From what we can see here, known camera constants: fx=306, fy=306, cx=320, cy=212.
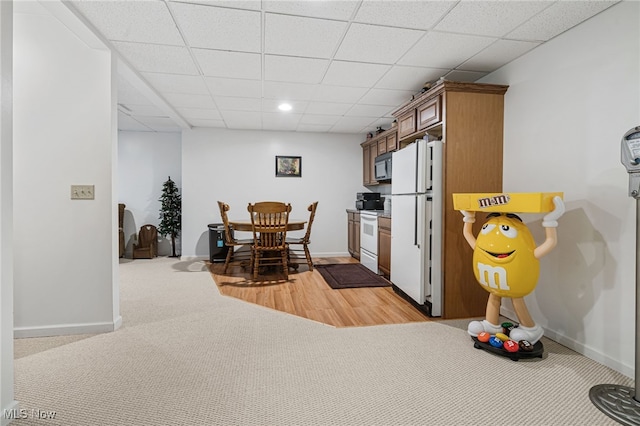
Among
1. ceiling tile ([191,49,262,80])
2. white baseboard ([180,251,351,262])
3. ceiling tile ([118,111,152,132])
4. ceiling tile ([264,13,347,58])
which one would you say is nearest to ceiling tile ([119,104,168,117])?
ceiling tile ([118,111,152,132])

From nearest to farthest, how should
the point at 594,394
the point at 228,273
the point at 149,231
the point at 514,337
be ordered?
1. the point at 594,394
2. the point at 514,337
3. the point at 228,273
4. the point at 149,231

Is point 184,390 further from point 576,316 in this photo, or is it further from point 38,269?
point 576,316

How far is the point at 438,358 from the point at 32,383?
8.27 feet

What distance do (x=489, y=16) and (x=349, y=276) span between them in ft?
11.0

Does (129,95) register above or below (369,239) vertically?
above

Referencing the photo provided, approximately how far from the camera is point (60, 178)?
2467 millimetres

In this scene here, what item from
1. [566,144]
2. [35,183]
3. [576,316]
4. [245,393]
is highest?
[566,144]

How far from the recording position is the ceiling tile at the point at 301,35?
2215 mm

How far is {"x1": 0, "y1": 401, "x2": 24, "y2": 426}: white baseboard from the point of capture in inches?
57.1

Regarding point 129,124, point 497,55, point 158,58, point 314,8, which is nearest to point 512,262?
point 497,55

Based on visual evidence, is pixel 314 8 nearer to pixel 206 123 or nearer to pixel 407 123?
pixel 407 123

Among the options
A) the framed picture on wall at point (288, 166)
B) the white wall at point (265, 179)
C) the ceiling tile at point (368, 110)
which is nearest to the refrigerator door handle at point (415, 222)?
the ceiling tile at point (368, 110)

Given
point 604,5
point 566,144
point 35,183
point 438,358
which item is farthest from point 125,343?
point 604,5

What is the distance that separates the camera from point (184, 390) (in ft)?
5.71
